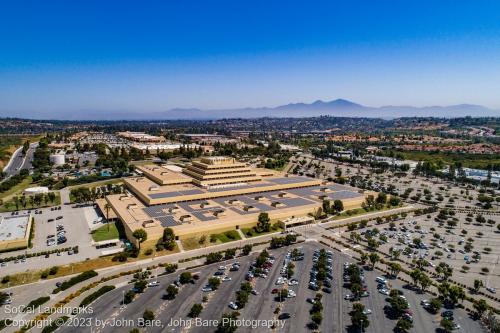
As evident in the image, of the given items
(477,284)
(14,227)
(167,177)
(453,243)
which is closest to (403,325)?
(477,284)

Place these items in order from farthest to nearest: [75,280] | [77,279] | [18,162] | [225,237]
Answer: [18,162], [225,237], [77,279], [75,280]

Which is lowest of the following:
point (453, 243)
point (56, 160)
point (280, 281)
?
point (453, 243)

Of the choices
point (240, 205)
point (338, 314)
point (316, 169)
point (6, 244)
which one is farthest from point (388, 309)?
point (316, 169)

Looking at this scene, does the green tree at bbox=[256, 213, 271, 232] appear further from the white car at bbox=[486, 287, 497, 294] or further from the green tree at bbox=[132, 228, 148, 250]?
the white car at bbox=[486, 287, 497, 294]

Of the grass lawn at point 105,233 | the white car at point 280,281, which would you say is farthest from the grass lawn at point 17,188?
the white car at point 280,281

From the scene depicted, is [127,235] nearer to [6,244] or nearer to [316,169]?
[6,244]

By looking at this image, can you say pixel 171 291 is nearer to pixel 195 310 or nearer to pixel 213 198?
pixel 195 310
